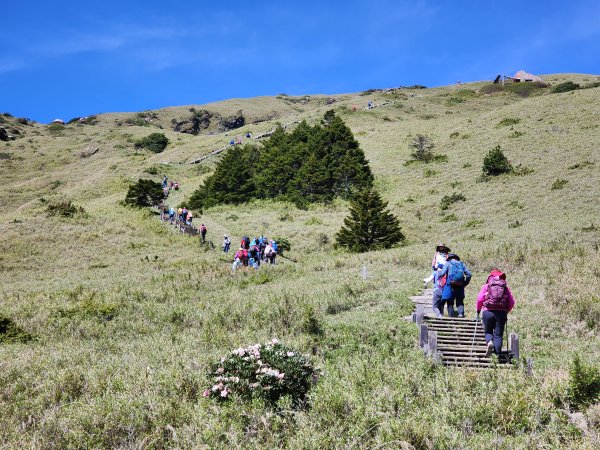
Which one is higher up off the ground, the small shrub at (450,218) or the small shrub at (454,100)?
the small shrub at (454,100)

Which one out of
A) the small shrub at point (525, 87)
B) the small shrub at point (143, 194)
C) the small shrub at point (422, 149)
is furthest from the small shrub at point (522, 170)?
the small shrub at point (525, 87)

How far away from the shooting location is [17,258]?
26.9 metres

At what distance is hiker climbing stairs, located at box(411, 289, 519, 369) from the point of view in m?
8.01

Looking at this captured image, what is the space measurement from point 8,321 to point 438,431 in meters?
11.9

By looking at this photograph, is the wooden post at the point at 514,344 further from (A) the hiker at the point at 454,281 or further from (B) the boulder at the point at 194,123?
(B) the boulder at the point at 194,123

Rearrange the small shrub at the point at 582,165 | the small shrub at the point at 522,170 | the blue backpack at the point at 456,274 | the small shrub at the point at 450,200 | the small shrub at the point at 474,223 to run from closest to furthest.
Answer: the blue backpack at the point at 456,274, the small shrub at the point at 474,223, the small shrub at the point at 582,165, the small shrub at the point at 450,200, the small shrub at the point at 522,170

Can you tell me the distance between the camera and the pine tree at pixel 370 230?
28.4 m

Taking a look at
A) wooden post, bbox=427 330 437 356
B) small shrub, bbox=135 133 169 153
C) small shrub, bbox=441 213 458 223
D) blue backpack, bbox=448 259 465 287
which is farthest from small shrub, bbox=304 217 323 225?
small shrub, bbox=135 133 169 153

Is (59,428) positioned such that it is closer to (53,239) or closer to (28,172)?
(53,239)

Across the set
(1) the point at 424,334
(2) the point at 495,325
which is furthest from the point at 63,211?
(2) the point at 495,325

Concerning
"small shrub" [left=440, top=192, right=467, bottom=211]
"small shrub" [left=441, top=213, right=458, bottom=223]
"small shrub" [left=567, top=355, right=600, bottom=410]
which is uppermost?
"small shrub" [left=440, top=192, right=467, bottom=211]

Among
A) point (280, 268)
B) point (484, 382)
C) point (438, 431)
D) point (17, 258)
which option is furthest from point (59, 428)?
point (17, 258)

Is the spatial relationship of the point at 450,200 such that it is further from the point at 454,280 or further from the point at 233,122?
the point at 233,122

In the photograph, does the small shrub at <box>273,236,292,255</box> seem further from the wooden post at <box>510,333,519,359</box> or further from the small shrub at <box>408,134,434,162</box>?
the small shrub at <box>408,134,434,162</box>
